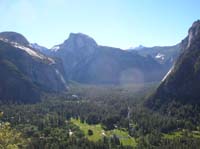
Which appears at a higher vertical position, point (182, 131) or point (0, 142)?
point (0, 142)

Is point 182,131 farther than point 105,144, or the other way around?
point 182,131

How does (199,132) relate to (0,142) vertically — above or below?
below

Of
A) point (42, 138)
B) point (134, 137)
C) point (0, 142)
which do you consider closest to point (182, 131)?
point (134, 137)

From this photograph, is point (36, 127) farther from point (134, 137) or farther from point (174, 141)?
point (174, 141)

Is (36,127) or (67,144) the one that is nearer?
(67,144)

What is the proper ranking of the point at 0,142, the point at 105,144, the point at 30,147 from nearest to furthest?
1. the point at 0,142
2. the point at 30,147
3. the point at 105,144

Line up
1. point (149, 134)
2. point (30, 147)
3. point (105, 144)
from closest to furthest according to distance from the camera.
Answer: point (30, 147) → point (105, 144) → point (149, 134)

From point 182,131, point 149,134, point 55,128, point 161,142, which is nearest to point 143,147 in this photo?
point 161,142

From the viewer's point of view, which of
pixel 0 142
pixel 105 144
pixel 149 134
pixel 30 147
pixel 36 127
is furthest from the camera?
pixel 36 127

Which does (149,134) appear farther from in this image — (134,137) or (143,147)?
(143,147)
